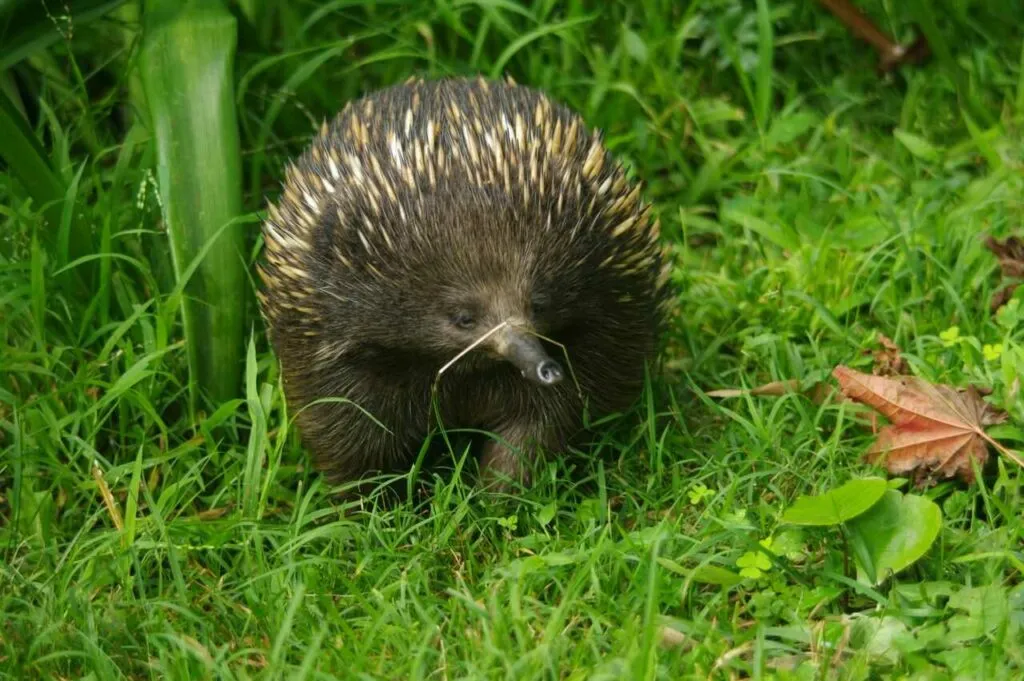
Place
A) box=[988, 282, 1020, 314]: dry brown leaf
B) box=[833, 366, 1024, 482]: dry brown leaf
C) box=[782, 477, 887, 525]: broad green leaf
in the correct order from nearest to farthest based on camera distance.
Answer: box=[782, 477, 887, 525]: broad green leaf → box=[833, 366, 1024, 482]: dry brown leaf → box=[988, 282, 1020, 314]: dry brown leaf

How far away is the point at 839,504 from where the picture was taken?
90.7 inches

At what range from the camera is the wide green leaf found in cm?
288

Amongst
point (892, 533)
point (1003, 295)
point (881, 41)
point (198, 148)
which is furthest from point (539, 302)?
point (881, 41)

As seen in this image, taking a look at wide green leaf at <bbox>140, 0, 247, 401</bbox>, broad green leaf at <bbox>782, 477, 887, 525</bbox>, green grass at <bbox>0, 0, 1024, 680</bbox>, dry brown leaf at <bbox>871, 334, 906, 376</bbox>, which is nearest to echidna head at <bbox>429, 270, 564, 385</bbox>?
green grass at <bbox>0, 0, 1024, 680</bbox>

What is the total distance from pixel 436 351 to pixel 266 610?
20.5 inches

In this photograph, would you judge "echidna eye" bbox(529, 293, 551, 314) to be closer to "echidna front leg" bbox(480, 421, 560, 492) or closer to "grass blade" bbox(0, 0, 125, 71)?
"echidna front leg" bbox(480, 421, 560, 492)

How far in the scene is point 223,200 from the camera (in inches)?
114

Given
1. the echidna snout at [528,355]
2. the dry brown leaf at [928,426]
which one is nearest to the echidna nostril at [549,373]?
the echidna snout at [528,355]

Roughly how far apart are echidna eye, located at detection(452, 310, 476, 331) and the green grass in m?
0.34

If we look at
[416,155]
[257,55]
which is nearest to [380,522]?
[416,155]

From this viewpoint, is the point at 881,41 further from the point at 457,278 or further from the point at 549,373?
the point at 549,373

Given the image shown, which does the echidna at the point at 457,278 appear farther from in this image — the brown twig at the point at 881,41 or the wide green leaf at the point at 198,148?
the brown twig at the point at 881,41

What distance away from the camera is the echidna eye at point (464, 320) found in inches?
94.2

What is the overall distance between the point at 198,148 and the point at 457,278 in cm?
79
